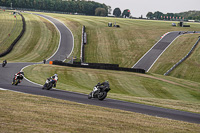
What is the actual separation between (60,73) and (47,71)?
2.45m

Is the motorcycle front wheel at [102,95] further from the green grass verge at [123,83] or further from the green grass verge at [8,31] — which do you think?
the green grass verge at [8,31]

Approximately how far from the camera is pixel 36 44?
76.4 meters

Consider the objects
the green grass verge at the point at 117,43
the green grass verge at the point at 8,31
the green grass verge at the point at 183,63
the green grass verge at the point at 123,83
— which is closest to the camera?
the green grass verge at the point at 123,83

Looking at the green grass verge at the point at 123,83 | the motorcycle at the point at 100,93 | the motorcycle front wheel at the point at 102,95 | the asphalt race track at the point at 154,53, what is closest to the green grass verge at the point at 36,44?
the green grass verge at the point at 123,83

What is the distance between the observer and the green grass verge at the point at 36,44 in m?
65.8

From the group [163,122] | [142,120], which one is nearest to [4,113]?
[142,120]

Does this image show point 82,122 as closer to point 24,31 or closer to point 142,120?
point 142,120

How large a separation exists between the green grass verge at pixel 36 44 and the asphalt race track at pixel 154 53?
23.1 m

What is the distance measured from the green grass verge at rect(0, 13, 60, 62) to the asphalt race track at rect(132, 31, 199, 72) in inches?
911

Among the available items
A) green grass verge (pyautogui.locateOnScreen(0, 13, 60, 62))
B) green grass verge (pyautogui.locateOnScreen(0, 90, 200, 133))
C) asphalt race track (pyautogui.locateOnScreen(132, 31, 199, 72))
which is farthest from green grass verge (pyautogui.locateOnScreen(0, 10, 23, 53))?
green grass verge (pyautogui.locateOnScreen(0, 90, 200, 133))

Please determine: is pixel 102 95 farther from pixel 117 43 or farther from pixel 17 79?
pixel 117 43

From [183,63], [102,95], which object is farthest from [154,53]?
[102,95]

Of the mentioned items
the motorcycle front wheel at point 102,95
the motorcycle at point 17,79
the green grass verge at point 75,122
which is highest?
the green grass verge at point 75,122

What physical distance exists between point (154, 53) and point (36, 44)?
31.9 metres
